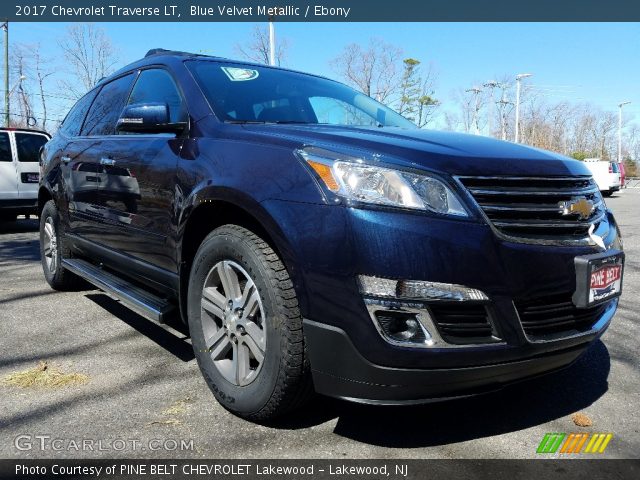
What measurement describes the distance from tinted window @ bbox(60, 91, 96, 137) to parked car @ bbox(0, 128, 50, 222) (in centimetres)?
528

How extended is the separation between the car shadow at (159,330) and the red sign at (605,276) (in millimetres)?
2158

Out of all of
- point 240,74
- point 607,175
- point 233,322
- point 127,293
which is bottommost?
point 607,175

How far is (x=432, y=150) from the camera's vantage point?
2236mm

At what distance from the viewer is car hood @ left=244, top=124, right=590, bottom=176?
214 cm

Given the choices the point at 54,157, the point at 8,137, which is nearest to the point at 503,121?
the point at 8,137

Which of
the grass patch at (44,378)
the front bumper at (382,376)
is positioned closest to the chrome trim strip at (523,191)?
the front bumper at (382,376)

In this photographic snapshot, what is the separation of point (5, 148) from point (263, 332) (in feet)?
30.9

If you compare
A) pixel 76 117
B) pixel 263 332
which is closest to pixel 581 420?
pixel 263 332

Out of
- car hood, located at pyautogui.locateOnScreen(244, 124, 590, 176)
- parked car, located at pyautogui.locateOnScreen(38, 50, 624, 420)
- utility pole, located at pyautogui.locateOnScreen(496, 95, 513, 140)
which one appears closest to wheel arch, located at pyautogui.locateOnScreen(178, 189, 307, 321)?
parked car, located at pyautogui.locateOnScreen(38, 50, 624, 420)

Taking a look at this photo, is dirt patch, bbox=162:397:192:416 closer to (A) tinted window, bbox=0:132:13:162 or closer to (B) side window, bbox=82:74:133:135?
(B) side window, bbox=82:74:133:135

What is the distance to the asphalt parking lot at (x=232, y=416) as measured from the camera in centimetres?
233

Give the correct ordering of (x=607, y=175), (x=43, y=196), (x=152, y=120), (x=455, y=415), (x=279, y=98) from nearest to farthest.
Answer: (x=455, y=415) < (x=152, y=120) < (x=279, y=98) < (x=43, y=196) < (x=607, y=175)

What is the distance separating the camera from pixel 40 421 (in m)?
2.59

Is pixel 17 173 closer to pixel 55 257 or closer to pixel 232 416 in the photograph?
pixel 55 257
